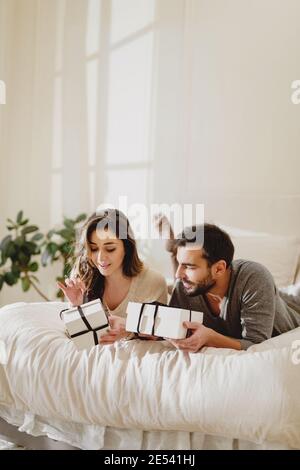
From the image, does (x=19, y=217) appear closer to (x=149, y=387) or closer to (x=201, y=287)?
(x=201, y=287)

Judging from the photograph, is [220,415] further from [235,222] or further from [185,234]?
[235,222]

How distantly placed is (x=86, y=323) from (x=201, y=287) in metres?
0.35

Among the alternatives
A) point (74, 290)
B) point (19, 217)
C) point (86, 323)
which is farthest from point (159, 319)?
point (19, 217)

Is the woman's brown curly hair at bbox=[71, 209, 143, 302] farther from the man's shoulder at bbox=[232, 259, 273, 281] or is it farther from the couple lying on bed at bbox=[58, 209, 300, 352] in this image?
the man's shoulder at bbox=[232, 259, 273, 281]

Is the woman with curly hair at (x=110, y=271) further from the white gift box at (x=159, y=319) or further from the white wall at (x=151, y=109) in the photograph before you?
the white wall at (x=151, y=109)

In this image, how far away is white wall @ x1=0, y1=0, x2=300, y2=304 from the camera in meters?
2.09

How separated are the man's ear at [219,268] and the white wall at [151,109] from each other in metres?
0.42

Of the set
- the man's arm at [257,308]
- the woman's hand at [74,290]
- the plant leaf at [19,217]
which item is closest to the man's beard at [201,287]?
the man's arm at [257,308]

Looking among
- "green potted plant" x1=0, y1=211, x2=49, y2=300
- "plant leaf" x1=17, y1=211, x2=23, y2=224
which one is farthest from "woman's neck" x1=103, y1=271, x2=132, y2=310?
"plant leaf" x1=17, y1=211, x2=23, y2=224

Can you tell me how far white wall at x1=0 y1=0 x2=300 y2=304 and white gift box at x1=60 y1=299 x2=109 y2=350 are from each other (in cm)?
54

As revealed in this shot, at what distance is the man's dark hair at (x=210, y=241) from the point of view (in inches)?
58.2
